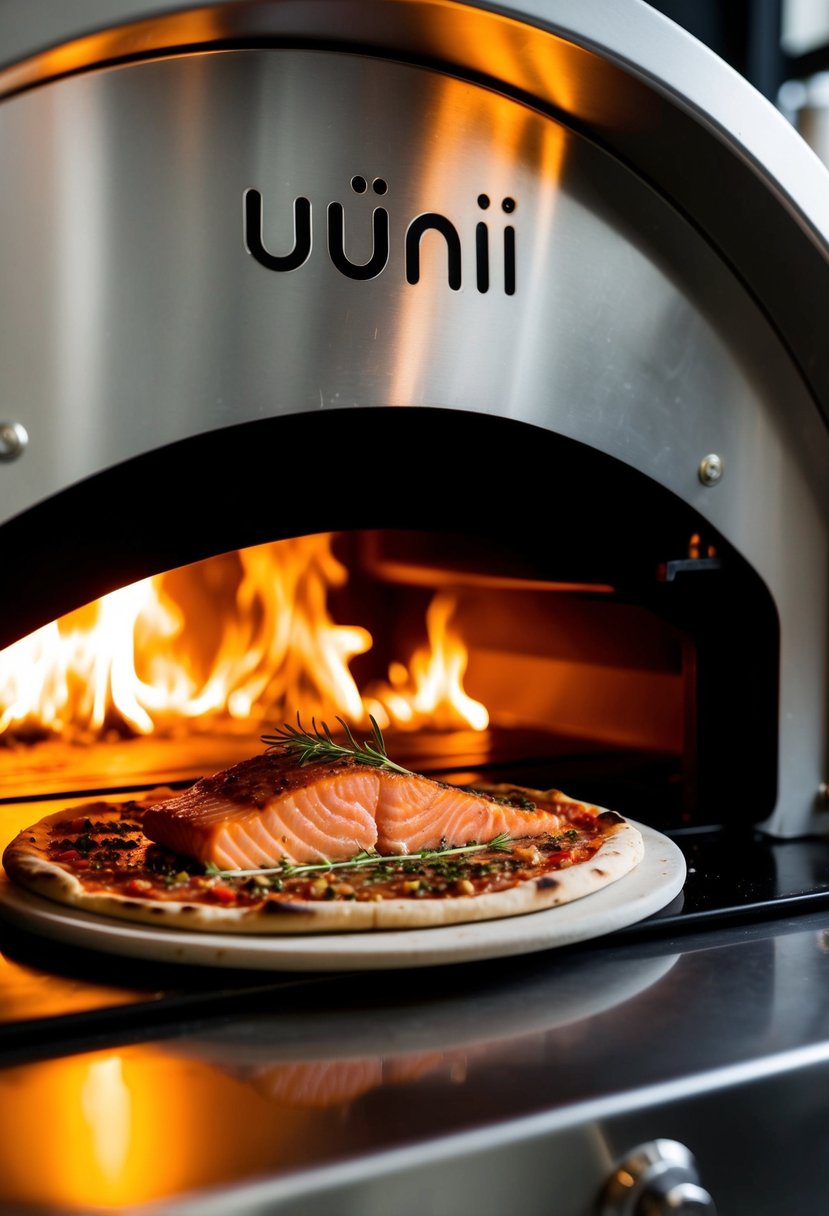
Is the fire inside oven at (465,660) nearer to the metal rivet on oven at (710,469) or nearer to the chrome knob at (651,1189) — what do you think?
the metal rivet on oven at (710,469)

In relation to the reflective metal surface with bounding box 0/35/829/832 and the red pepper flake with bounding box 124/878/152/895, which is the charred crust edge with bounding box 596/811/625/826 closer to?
the reflective metal surface with bounding box 0/35/829/832

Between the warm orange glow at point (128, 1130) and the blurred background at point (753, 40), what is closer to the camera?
the warm orange glow at point (128, 1130)

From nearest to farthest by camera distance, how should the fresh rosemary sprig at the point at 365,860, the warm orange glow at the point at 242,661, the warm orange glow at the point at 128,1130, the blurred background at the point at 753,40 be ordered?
the warm orange glow at the point at 128,1130
the fresh rosemary sprig at the point at 365,860
the blurred background at the point at 753,40
the warm orange glow at the point at 242,661

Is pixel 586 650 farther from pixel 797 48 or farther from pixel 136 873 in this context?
pixel 797 48

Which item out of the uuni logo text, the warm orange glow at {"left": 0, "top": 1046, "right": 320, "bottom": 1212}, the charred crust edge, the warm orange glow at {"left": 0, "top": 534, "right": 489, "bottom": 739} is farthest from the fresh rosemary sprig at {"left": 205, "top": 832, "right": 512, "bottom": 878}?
the warm orange glow at {"left": 0, "top": 534, "right": 489, "bottom": 739}

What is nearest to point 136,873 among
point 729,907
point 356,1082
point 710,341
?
point 356,1082

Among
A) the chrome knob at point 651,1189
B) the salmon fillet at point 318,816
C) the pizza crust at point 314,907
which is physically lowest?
the chrome knob at point 651,1189

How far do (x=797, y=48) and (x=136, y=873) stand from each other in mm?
1983

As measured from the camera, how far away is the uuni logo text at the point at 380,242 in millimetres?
1152

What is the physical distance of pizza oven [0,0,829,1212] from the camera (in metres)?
1.07

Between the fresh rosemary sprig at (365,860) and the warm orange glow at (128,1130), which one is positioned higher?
the fresh rosemary sprig at (365,860)

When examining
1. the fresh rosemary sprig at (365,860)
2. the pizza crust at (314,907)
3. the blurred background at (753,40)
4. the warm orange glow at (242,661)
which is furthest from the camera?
the warm orange glow at (242,661)

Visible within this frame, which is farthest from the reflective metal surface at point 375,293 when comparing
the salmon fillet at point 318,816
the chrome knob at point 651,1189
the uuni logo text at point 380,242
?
the chrome knob at point 651,1189

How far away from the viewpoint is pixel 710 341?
145 cm
